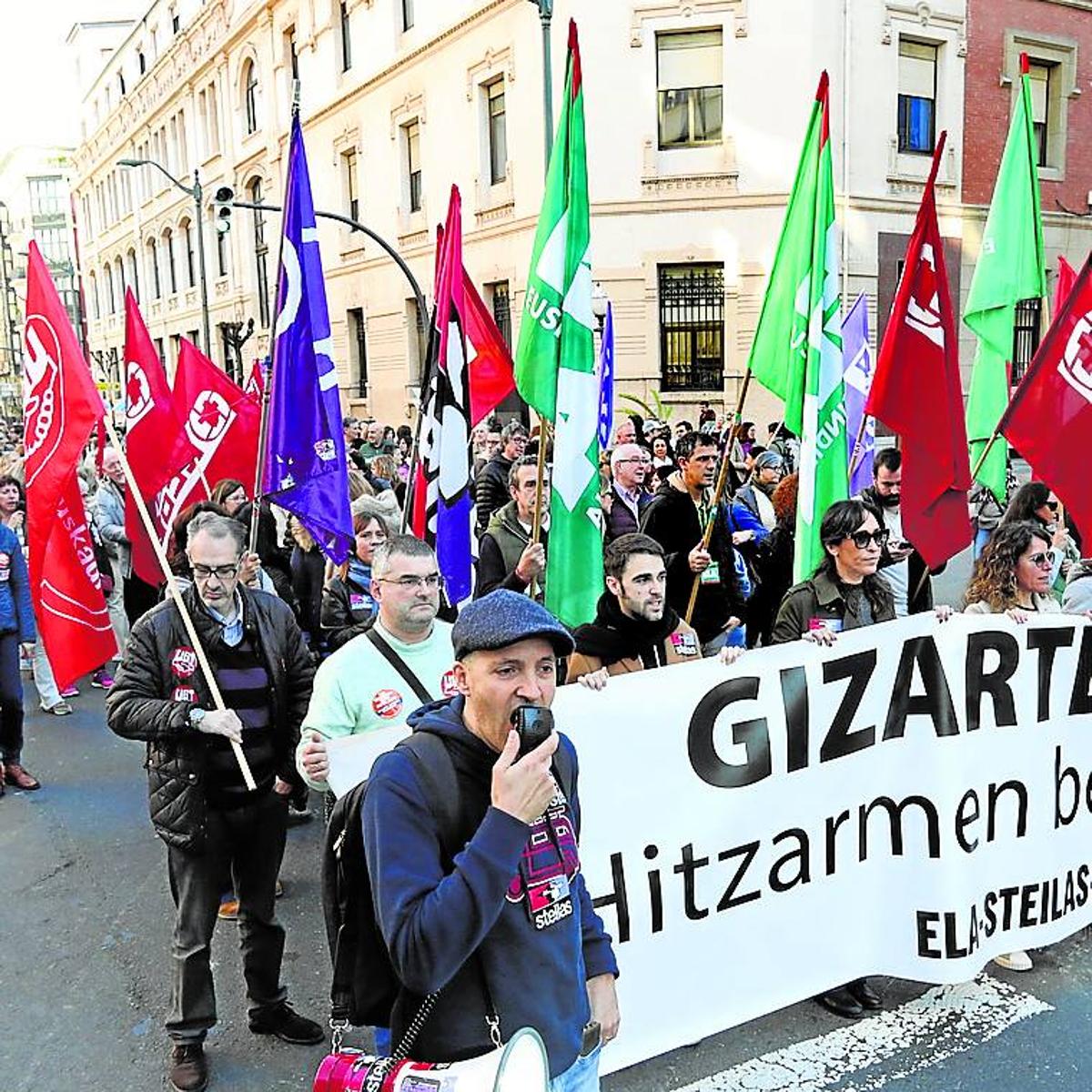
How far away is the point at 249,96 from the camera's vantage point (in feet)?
113

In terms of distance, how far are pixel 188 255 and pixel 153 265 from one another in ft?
20.2

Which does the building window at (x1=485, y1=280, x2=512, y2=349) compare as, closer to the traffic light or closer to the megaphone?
the traffic light

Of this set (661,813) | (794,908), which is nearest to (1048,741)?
(794,908)

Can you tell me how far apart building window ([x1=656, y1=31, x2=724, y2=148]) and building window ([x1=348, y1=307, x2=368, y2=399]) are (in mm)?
11962

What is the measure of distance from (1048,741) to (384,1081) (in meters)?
3.10

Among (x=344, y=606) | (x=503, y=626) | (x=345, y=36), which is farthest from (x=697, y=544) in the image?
(x=345, y=36)

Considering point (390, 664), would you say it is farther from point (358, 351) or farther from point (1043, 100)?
point (358, 351)

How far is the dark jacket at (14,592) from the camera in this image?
6.60 meters

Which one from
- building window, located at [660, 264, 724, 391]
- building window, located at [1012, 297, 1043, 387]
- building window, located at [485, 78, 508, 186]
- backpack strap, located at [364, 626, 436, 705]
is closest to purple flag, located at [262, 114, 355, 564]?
backpack strap, located at [364, 626, 436, 705]

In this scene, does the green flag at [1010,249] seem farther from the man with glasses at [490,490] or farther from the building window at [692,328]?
the building window at [692,328]

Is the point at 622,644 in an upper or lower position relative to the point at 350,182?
lower

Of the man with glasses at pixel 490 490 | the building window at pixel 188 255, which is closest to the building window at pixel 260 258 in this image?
the building window at pixel 188 255

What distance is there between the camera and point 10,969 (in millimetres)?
4340

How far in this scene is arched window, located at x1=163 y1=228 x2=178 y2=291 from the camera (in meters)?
44.7
